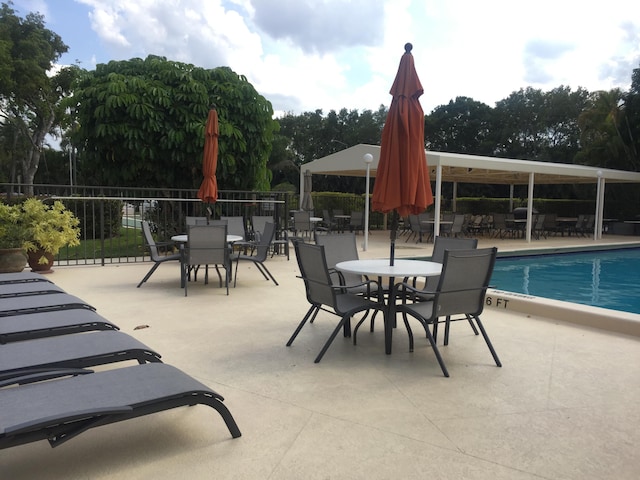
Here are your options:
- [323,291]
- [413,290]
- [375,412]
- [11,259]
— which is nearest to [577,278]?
[413,290]

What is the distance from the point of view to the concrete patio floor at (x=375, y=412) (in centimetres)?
218

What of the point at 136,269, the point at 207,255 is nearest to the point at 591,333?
the point at 207,255

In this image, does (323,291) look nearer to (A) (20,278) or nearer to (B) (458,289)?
(B) (458,289)

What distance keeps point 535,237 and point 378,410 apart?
1539 cm

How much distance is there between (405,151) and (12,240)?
5706 millimetres

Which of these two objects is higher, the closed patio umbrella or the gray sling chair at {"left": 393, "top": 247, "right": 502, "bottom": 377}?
the closed patio umbrella

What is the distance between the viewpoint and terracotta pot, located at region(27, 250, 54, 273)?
7320 millimetres

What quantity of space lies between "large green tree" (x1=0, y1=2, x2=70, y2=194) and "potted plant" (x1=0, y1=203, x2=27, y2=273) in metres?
16.3

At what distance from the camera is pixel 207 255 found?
616 centimetres

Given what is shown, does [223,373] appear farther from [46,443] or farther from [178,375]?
[46,443]

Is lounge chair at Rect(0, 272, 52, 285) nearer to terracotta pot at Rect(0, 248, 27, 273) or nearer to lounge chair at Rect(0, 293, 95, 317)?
lounge chair at Rect(0, 293, 95, 317)

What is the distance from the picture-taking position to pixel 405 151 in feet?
13.4

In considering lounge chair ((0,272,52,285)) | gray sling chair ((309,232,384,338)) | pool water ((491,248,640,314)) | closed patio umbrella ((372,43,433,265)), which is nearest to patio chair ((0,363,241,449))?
closed patio umbrella ((372,43,433,265))

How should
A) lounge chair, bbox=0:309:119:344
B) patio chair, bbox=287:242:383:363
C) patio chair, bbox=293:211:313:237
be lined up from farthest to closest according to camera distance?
patio chair, bbox=293:211:313:237 < patio chair, bbox=287:242:383:363 < lounge chair, bbox=0:309:119:344
